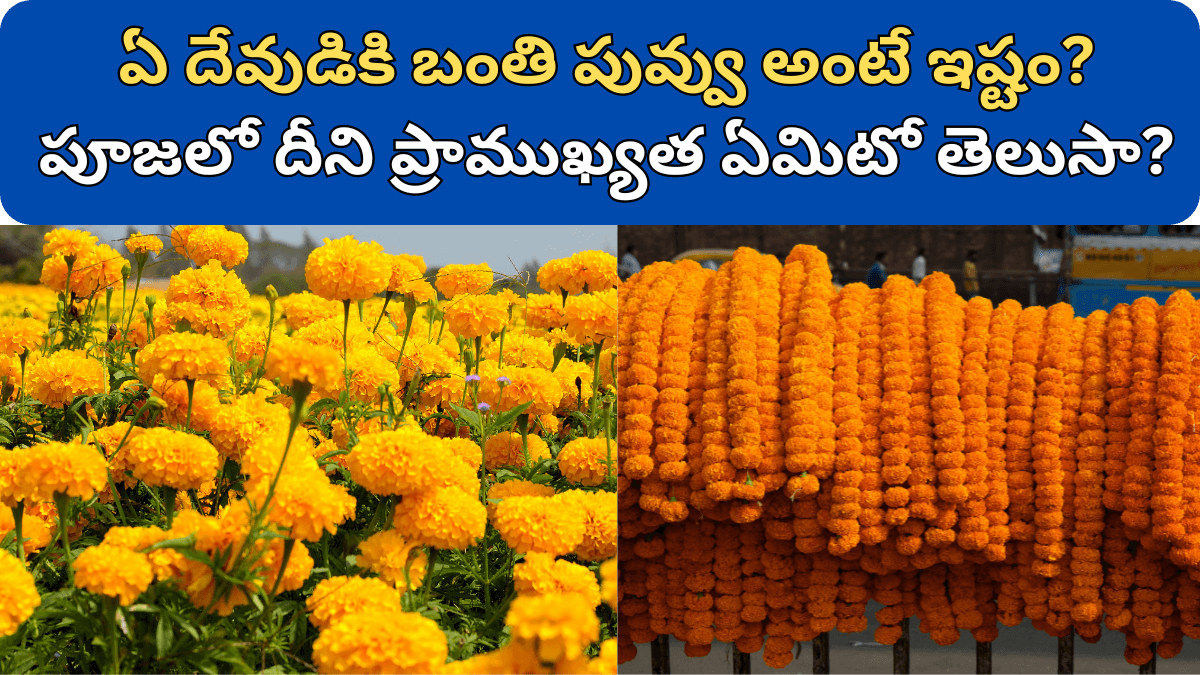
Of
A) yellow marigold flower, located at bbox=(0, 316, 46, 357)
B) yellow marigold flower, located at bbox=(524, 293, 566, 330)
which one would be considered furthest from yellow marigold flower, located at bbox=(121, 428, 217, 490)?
yellow marigold flower, located at bbox=(524, 293, 566, 330)

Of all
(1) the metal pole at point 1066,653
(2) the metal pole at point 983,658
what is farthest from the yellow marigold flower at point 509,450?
(1) the metal pole at point 1066,653

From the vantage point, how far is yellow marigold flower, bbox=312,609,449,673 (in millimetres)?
1101

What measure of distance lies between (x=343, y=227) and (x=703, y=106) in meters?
0.67

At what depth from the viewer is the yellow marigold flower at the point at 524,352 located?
1.74m

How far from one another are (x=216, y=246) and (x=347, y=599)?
0.76 m

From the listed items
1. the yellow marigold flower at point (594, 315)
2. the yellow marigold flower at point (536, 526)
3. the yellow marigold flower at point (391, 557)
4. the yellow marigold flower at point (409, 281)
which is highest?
the yellow marigold flower at point (409, 281)

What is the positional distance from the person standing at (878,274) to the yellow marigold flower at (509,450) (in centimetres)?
77

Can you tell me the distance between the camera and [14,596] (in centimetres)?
111

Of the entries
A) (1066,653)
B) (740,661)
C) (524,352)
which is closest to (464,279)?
(524,352)

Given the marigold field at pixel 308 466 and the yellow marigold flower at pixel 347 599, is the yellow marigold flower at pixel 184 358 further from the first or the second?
the yellow marigold flower at pixel 347 599

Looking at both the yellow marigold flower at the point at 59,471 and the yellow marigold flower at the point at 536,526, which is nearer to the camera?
the yellow marigold flower at the point at 59,471

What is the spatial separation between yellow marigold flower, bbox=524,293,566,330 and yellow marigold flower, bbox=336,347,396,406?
300 millimetres

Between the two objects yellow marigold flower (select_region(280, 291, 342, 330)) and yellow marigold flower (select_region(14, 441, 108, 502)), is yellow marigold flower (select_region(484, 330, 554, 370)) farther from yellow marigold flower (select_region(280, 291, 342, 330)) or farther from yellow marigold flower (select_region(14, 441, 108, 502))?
yellow marigold flower (select_region(14, 441, 108, 502))

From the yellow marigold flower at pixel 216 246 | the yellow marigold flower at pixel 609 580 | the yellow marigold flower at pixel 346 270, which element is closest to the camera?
the yellow marigold flower at pixel 609 580
